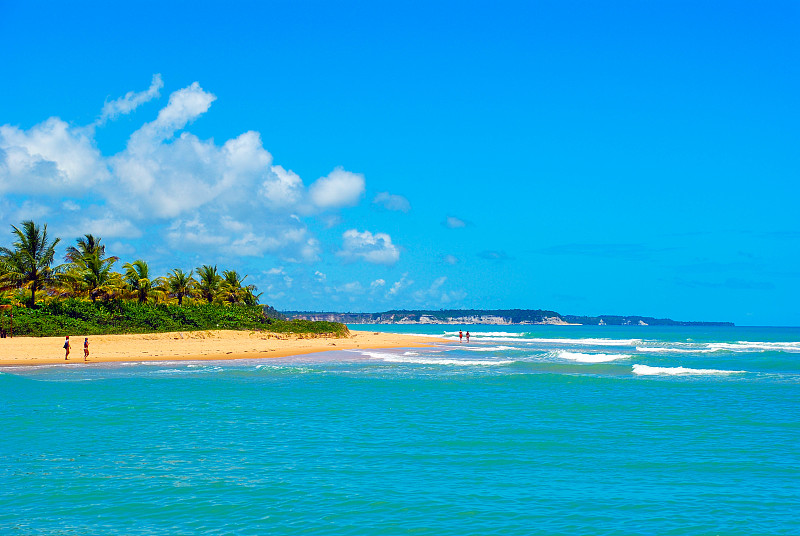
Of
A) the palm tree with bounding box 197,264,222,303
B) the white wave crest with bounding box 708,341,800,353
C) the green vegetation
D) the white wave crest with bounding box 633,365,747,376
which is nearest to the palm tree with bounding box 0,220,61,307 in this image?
the green vegetation

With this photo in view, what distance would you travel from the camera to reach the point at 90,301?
5725cm

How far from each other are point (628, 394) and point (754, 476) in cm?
1404

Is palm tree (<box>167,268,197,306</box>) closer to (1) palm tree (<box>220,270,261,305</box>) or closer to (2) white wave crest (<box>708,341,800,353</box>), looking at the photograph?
(1) palm tree (<box>220,270,261,305</box>)

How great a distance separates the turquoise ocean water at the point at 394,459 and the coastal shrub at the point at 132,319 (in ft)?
80.9

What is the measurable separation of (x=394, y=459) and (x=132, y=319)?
4819 cm

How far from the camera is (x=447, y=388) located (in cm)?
2947

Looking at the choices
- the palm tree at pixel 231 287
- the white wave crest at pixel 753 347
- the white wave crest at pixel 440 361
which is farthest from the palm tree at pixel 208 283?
the white wave crest at pixel 753 347

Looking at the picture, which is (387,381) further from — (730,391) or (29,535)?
(29,535)

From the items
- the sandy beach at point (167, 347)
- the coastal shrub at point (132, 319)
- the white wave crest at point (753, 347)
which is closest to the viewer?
the sandy beach at point (167, 347)

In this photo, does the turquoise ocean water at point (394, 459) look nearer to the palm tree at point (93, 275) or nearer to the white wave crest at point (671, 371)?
the white wave crest at point (671, 371)

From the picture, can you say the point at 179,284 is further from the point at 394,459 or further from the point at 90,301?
the point at 394,459

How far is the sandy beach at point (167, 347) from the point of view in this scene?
44750mm

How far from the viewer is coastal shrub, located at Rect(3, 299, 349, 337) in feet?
171

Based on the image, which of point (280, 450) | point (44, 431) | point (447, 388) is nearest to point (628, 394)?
point (447, 388)
